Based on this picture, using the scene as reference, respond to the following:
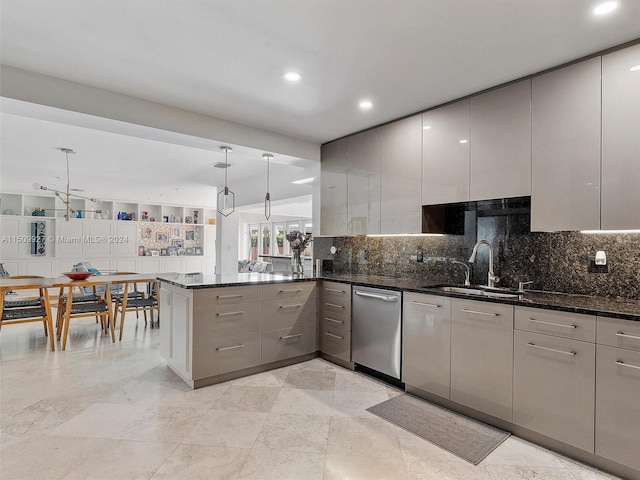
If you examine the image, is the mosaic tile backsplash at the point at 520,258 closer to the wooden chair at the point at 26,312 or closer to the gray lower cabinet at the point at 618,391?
the gray lower cabinet at the point at 618,391

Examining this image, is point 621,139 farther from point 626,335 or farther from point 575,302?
point 626,335

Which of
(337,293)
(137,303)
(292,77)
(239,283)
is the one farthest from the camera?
(137,303)

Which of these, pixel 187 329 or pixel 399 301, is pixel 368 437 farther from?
pixel 187 329

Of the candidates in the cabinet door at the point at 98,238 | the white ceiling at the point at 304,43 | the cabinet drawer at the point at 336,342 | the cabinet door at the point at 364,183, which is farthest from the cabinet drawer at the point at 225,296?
the cabinet door at the point at 98,238

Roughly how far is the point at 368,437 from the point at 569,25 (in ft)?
8.79

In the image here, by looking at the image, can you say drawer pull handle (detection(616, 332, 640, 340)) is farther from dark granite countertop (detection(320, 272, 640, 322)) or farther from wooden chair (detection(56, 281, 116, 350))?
wooden chair (detection(56, 281, 116, 350))

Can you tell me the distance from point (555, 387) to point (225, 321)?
2406 millimetres

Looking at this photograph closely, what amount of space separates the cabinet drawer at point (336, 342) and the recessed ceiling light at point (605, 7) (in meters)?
2.84

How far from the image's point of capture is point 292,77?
8.52 ft

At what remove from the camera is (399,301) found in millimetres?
2893

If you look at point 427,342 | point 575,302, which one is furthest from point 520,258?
point 427,342

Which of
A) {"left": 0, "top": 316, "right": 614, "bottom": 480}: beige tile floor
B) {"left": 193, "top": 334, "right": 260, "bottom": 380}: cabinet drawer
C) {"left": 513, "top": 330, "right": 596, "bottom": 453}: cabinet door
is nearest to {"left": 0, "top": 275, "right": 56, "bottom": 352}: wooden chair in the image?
{"left": 0, "top": 316, "right": 614, "bottom": 480}: beige tile floor

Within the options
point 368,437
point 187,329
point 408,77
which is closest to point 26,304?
point 187,329

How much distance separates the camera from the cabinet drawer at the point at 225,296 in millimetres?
2895
